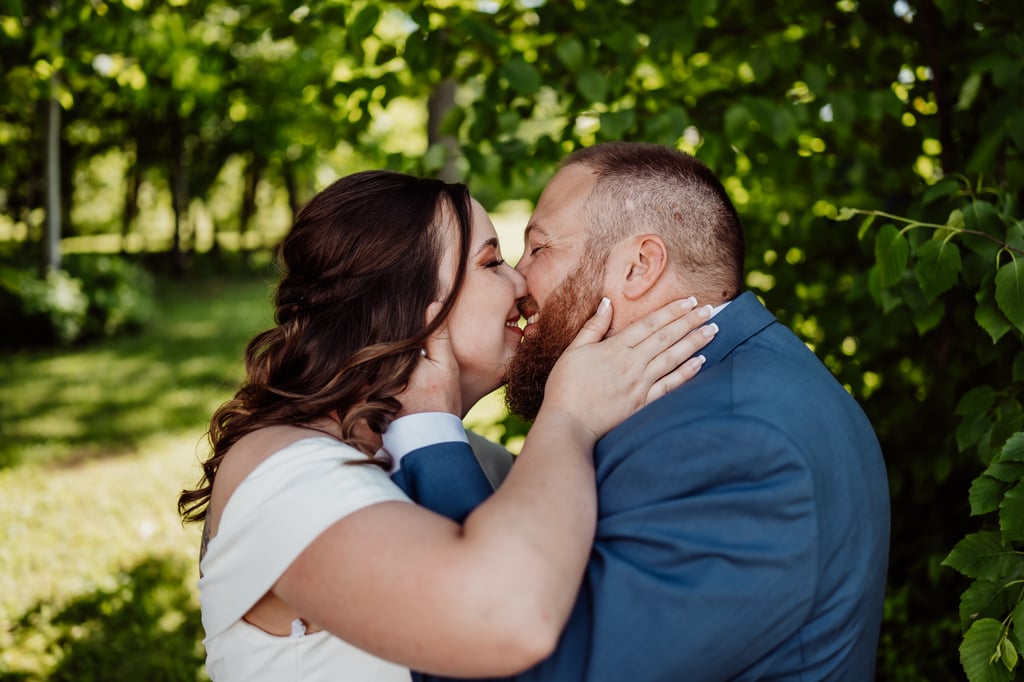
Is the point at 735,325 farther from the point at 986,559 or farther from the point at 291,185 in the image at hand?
the point at 291,185

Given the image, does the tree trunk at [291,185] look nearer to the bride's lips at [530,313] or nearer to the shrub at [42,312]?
the shrub at [42,312]

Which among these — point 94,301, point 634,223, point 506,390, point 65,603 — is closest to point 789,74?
point 634,223

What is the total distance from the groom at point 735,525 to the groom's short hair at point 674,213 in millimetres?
110

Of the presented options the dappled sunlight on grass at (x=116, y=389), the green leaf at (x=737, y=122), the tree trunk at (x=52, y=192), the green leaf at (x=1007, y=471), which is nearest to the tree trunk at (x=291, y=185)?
the dappled sunlight on grass at (x=116, y=389)

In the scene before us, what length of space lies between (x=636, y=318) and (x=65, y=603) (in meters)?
A: 4.60

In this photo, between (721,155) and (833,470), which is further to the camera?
(721,155)

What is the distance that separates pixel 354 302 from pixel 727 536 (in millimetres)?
1099

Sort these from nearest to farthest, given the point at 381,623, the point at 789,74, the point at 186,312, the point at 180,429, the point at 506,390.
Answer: the point at 381,623 → the point at 506,390 → the point at 789,74 → the point at 180,429 → the point at 186,312

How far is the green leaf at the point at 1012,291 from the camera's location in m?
2.21

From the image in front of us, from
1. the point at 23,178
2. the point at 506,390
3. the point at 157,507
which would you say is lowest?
the point at 23,178

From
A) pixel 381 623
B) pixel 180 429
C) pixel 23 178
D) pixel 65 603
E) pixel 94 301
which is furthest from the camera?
Answer: pixel 23 178

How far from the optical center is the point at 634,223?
93.8 inches

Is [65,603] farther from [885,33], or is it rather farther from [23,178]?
[23,178]

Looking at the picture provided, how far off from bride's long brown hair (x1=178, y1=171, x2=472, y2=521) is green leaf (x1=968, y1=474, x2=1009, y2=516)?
4.50 ft
